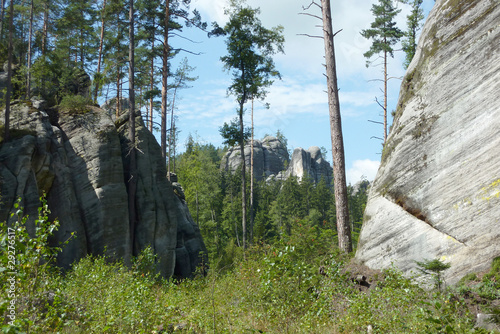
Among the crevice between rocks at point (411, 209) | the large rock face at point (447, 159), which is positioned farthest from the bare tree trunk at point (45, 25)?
the crevice between rocks at point (411, 209)

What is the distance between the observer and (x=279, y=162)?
70.2m

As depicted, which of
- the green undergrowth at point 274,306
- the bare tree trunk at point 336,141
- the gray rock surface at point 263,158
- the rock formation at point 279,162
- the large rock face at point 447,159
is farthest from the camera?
the rock formation at point 279,162

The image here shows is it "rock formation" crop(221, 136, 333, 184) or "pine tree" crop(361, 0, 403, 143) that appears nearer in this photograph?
"pine tree" crop(361, 0, 403, 143)

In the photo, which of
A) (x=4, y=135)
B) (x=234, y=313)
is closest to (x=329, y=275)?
(x=234, y=313)

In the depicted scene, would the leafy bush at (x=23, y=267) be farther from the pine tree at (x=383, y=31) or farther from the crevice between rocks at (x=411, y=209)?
the pine tree at (x=383, y=31)

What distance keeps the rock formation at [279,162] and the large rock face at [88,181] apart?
44923mm

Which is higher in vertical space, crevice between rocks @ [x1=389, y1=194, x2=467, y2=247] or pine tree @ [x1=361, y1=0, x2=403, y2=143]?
pine tree @ [x1=361, y1=0, x2=403, y2=143]

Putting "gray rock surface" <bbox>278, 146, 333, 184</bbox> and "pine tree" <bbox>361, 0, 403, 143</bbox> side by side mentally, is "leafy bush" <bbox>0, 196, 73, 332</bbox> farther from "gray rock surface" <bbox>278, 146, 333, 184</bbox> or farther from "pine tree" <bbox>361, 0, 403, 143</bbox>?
"gray rock surface" <bbox>278, 146, 333, 184</bbox>

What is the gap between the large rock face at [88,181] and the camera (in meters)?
12.9

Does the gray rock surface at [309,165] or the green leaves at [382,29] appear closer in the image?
the green leaves at [382,29]

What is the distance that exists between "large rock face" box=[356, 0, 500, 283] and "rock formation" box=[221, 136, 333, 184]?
53.3 meters

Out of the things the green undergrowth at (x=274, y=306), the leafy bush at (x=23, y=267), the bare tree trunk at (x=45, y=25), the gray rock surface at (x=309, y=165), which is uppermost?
the bare tree trunk at (x=45, y=25)

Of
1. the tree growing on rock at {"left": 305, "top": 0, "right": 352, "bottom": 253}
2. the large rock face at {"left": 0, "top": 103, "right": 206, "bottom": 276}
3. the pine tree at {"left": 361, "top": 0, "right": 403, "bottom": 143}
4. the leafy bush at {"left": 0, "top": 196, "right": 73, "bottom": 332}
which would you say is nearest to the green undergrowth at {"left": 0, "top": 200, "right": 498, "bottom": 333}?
the leafy bush at {"left": 0, "top": 196, "right": 73, "bottom": 332}

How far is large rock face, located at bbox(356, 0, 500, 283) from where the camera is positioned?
6.89 metres
